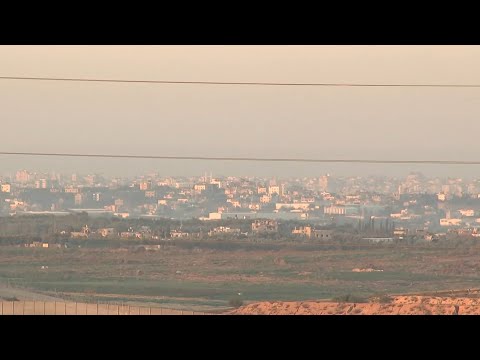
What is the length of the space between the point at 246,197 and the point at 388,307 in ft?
11.5

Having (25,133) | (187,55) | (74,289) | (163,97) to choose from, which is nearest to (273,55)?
(187,55)

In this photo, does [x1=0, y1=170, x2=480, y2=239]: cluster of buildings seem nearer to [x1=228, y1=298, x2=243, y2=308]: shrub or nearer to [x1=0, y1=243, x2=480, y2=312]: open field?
[x1=0, y1=243, x2=480, y2=312]: open field

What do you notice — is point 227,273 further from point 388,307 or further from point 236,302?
point 388,307

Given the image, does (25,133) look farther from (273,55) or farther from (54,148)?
(273,55)

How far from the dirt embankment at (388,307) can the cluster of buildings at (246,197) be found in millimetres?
1104

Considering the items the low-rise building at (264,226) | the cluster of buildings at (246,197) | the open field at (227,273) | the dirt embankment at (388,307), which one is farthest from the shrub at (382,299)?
the low-rise building at (264,226)

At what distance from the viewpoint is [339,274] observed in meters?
16.6

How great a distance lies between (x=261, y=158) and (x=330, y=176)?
35.5 inches

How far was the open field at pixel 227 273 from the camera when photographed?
14.2m

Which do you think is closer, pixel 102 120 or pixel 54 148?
pixel 54 148

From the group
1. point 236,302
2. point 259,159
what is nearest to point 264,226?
point 259,159

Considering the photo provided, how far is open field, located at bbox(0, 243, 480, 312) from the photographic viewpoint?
14.2m
